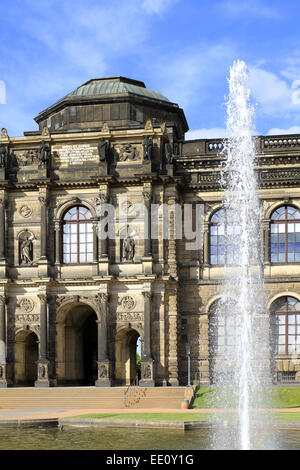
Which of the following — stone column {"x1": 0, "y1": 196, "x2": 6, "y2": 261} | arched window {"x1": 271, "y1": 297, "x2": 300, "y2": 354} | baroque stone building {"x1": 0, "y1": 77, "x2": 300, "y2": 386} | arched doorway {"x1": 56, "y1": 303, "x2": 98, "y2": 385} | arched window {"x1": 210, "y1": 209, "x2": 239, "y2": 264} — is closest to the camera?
baroque stone building {"x1": 0, "y1": 77, "x2": 300, "y2": 386}

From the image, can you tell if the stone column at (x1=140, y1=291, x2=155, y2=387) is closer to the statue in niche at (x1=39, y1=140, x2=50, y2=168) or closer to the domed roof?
the statue in niche at (x1=39, y1=140, x2=50, y2=168)

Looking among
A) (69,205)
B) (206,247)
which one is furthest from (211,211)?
(69,205)

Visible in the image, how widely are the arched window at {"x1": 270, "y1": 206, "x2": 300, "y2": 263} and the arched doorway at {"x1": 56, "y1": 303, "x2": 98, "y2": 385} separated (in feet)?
39.5

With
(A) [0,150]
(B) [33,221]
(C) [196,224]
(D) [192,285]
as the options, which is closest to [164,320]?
(D) [192,285]

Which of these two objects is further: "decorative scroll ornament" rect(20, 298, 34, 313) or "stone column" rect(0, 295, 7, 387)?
"decorative scroll ornament" rect(20, 298, 34, 313)

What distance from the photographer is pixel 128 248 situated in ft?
160

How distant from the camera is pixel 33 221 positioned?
165ft

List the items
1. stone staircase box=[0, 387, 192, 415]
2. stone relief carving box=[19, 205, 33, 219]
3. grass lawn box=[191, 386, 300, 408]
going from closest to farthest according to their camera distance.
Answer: grass lawn box=[191, 386, 300, 408], stone staircase box=[0, 387, 192, 415], stone relief carving box=[19, 205, 33, 219]

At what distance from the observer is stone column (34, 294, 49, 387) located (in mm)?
47344

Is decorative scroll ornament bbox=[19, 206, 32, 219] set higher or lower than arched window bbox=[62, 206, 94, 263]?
higher

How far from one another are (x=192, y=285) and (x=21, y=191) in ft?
38.2

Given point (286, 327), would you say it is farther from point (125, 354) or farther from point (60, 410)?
point (60, 410)

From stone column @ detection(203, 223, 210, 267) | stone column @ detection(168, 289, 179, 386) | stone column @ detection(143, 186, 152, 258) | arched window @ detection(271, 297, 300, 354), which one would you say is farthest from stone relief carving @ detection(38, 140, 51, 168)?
arched window @ detection(271, 297, 300, 354)

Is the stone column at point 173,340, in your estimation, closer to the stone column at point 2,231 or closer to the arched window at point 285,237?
the arched window at point 285,237
